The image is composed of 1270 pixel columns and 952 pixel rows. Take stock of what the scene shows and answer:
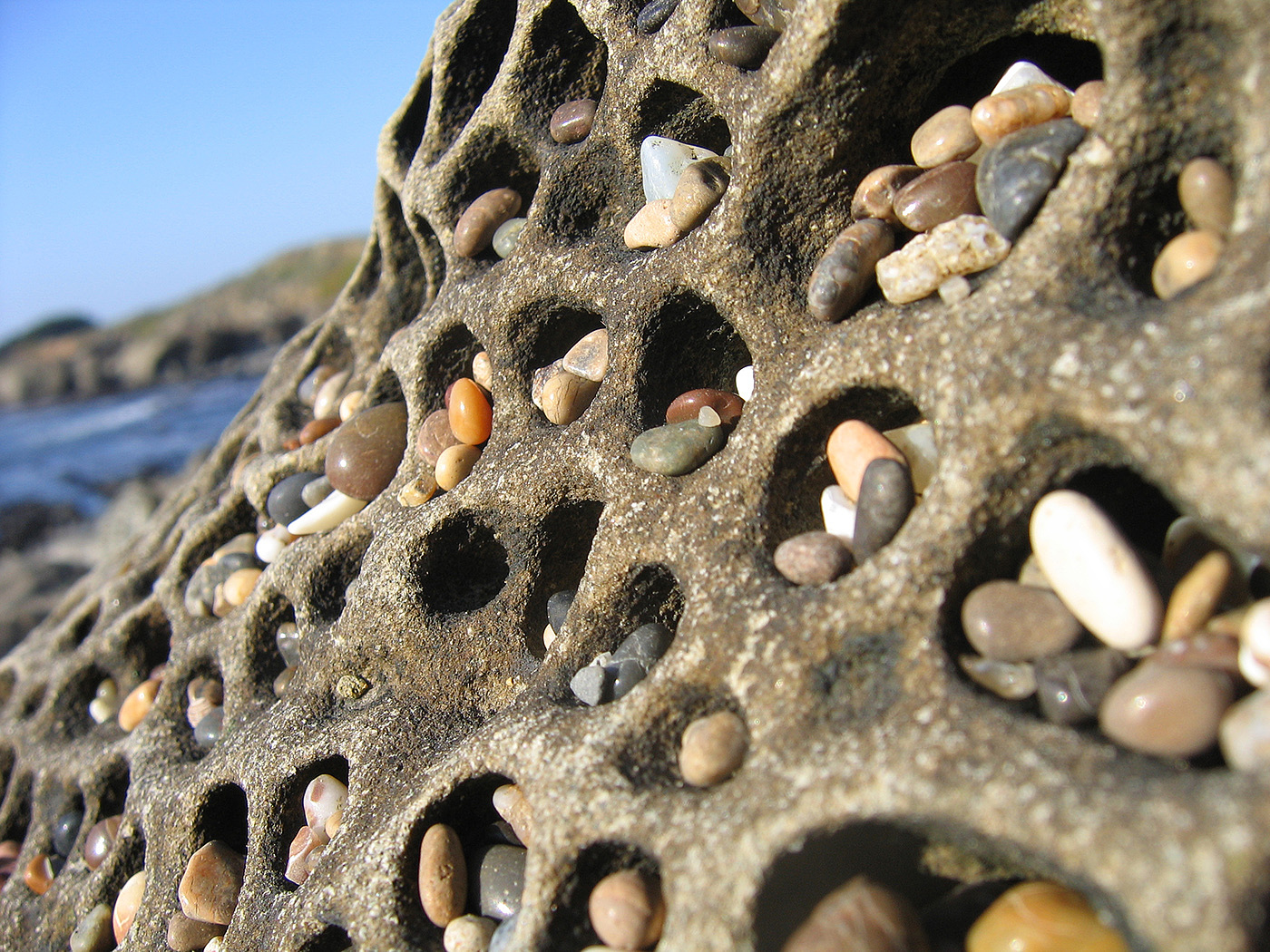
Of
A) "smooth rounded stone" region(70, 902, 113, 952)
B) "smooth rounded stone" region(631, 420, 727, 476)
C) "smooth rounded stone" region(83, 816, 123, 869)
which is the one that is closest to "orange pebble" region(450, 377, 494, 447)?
"smooth rounded stone" region(631, 420, 727, 476)

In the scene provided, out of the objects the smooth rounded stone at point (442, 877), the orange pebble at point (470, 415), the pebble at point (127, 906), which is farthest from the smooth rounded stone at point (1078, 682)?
the pebble at point (127, 906)

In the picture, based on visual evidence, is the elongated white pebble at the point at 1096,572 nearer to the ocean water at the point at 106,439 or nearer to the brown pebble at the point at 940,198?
the brown pebble at the point at 940,198

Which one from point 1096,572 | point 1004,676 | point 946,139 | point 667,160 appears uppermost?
point 667,160

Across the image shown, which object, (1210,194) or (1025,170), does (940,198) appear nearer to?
(1025,170)

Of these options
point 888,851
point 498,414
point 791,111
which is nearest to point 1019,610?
point 888,851

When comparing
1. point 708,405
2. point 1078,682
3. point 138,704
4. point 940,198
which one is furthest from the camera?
point 138,704

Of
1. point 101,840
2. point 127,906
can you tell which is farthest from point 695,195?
point 101,840
